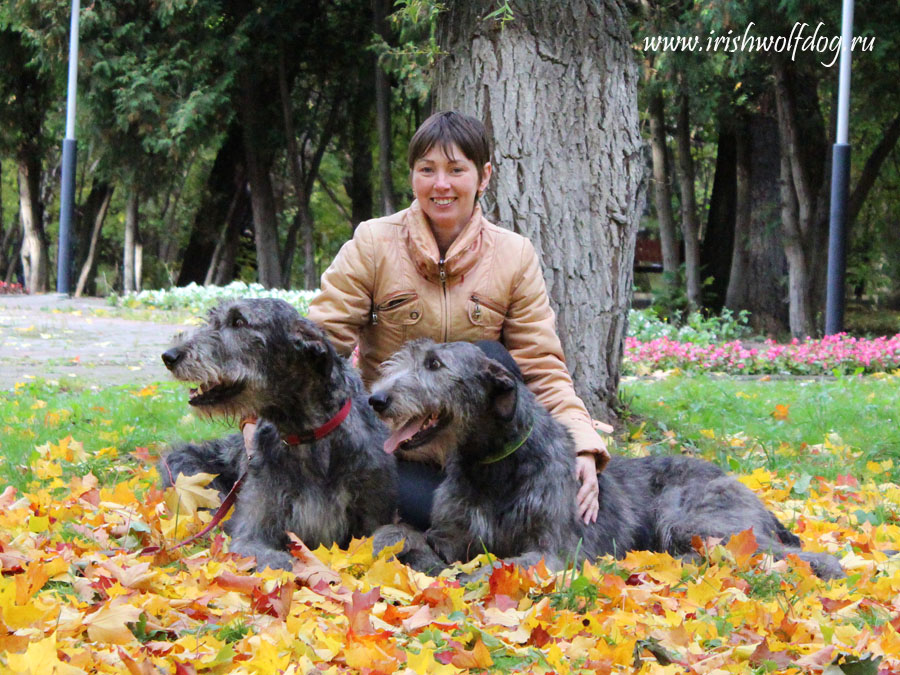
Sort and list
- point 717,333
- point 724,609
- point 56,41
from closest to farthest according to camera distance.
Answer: point 724,609 < point 717,333 < point 56,41

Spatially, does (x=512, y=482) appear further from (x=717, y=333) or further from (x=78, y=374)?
(x=717, y=333)

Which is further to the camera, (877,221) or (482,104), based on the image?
(877,221)

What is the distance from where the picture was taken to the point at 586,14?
7.00 meters

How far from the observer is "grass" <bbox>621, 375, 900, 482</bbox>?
277 inches

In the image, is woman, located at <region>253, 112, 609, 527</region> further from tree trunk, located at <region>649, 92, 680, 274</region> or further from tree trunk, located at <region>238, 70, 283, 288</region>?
tree trunk, located at <region>238, 70, 283, 288</region>

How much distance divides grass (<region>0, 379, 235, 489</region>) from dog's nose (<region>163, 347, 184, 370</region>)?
1646 mm

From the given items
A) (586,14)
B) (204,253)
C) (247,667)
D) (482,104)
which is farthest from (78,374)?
(204,253)

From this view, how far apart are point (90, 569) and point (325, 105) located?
81.4ft

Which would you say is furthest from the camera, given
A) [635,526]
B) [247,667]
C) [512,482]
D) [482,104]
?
[482,104]

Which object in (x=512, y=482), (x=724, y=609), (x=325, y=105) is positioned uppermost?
(x=325, y=105)

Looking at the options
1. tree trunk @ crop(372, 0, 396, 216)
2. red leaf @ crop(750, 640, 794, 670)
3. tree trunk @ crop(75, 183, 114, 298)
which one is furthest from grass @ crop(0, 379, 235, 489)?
tree trunk @ crop(75, 183, 114, 298)

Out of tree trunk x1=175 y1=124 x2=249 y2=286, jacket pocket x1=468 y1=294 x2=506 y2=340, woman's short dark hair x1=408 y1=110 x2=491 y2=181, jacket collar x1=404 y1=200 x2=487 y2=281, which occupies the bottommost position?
jacket pocket x1=468 y1=294 x2=506 y2=340

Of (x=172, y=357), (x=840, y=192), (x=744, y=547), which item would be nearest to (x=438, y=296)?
(x=172, y=357)

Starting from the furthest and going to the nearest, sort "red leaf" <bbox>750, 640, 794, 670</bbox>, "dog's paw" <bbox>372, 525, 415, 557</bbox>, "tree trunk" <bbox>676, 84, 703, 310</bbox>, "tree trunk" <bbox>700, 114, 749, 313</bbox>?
"tree trunk" <bbox>700, 114, 749, 313</bbox>, "tree trunk" <bbox>676, 84, 703, 310</bbox>, "dog's paw" <bbox>372, 525, 415, 557</bbox>, "red leaf" <bbox>750, 640, 794, 670</bbox>
